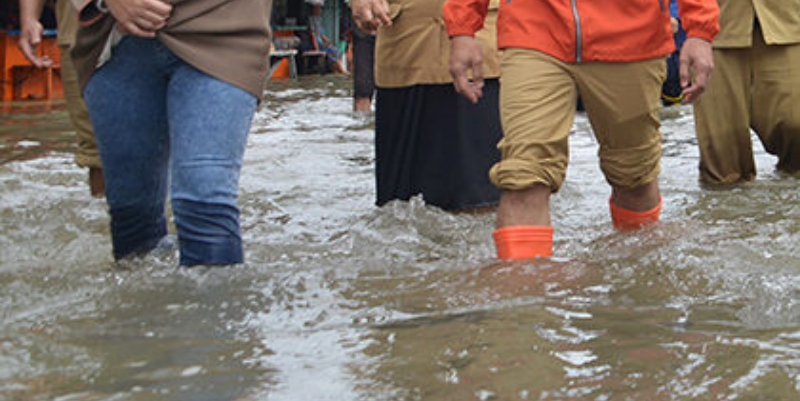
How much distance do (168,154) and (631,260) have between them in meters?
1.53

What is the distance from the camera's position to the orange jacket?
431 centimetres

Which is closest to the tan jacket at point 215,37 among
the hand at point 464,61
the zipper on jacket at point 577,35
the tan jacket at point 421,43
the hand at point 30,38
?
the hand at point 464,61

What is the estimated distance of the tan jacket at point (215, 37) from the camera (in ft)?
12.3

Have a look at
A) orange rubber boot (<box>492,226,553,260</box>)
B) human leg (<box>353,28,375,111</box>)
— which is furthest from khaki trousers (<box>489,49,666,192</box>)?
human leg (<box>353,28,375,111</box>)

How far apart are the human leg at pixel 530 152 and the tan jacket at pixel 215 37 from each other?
0.87 m

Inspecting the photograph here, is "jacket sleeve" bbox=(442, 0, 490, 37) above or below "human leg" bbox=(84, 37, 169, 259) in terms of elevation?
above

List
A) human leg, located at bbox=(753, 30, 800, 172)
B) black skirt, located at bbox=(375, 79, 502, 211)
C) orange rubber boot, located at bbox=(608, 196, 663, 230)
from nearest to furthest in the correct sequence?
orange rubber boot, located at bbox=(608, 196, 663, 230)
black skirt, located at bbox=(375, 79, 502, 211)
human leg, located at bbox=(753, 30, 800, 172)

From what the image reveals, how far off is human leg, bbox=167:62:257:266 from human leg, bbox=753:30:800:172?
3.57m

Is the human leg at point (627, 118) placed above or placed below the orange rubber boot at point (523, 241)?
above

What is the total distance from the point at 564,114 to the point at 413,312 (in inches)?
41.4

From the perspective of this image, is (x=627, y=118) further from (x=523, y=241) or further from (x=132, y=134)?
(x=132, y=134)

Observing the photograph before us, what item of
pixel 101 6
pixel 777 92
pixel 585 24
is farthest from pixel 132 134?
pixel 777 92

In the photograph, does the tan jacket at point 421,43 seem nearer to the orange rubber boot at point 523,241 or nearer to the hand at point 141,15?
the orange rubber boot at point 523,241

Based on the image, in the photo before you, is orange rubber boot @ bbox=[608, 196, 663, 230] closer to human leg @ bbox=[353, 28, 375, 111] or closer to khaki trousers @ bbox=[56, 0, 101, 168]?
khaki trousers @ bbox=[56, 0, 101, 168]
